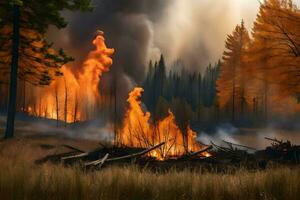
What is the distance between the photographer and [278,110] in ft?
129

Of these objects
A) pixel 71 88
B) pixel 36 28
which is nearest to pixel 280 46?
pixel 36 28

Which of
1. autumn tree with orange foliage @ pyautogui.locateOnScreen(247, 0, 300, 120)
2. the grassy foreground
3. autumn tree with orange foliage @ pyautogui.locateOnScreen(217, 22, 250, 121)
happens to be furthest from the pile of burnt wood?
autumn tree with orange foliage @ pyautogui.locateOnScreen(217, 22, 250, 121)

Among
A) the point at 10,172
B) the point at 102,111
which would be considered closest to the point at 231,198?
the point at 10,172

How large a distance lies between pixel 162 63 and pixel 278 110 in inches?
1801

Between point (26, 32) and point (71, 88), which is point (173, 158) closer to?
point (26, 32)

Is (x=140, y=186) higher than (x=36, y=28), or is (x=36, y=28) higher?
(x=36, y=28)

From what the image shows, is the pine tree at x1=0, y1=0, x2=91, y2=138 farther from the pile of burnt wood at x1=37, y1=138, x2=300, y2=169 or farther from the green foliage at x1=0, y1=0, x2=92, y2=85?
the pile of burnt wood at x1=37, y1=138, x2=300, y2=169

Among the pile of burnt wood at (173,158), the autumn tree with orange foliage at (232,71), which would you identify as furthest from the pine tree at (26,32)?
the autumn tree with orange foliage at (232,71)

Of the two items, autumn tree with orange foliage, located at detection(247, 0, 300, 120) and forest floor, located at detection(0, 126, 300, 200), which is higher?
autumn tree with orange foliage, located at detection(247, 0, 300, 120)

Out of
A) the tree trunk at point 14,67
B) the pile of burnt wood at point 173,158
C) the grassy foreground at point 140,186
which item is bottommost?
the grassy foreground at point 140,186

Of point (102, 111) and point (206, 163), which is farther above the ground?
point (102, 111)

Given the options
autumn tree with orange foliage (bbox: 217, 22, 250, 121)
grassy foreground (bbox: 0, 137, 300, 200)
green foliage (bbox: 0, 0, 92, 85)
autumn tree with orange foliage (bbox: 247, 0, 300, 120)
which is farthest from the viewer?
autumn tree with orange foliage (bbox: 217, 22, 250, 121)

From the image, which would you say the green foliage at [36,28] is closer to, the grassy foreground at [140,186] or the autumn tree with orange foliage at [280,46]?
the autumn tree with orange foliage at [280,46]

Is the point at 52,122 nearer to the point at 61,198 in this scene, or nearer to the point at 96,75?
the point at 96,75
